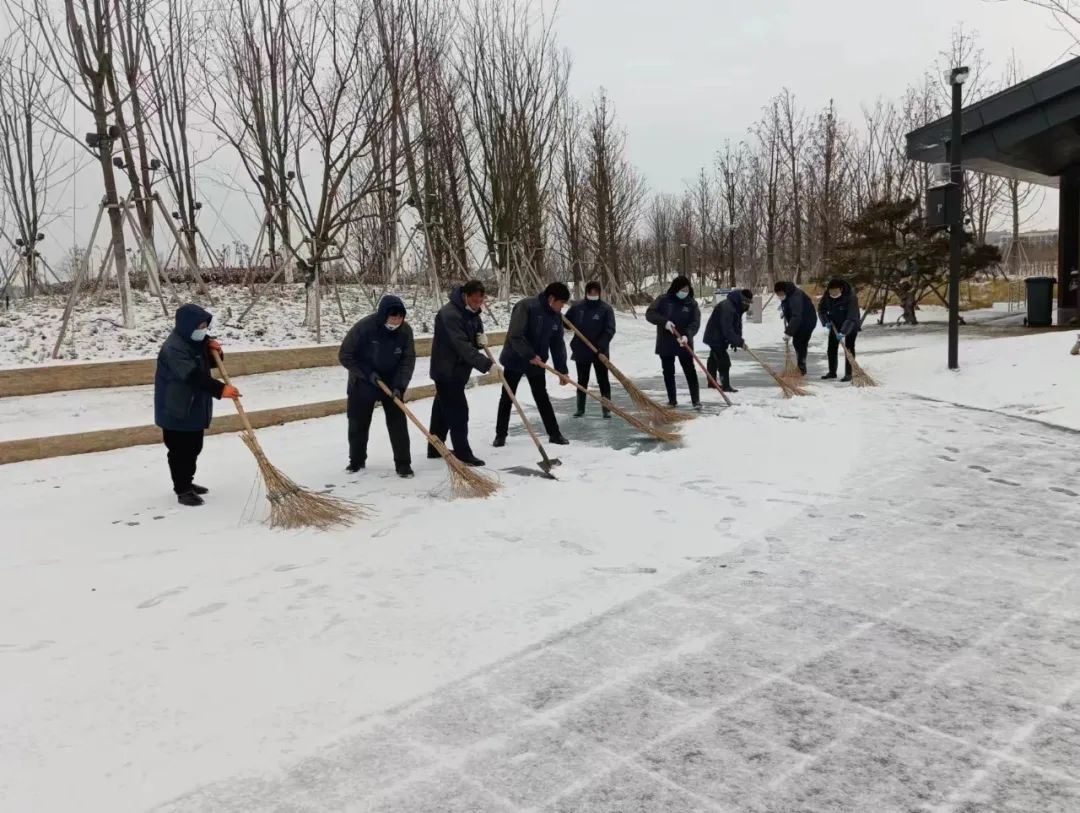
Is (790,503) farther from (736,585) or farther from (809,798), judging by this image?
(809,798)

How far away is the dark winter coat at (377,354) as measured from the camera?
18.2ft

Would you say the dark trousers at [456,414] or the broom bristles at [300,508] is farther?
the dark trousers at [456,414]

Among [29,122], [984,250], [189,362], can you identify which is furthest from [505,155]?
[189,362]

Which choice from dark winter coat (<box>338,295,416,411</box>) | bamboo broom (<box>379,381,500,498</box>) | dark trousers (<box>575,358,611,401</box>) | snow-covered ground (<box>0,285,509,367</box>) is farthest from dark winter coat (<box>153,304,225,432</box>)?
snow-covered ground (<box>0,285,509,367</box>)

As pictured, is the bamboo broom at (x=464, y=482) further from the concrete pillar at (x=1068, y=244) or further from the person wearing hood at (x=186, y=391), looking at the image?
the concrete pillar at (x=1068, y=244)

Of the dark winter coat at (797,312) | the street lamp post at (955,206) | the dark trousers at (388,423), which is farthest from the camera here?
the dark winter coat at (797,312)

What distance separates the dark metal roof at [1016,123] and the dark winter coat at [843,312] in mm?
3995

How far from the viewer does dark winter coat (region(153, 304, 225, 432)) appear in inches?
196

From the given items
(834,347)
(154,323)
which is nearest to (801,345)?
(834,347)

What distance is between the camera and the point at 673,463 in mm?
5816

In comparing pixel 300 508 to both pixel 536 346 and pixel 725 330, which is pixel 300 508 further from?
pixel 725 330

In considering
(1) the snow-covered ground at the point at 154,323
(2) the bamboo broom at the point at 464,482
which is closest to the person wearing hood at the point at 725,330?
(2) the bamboo broom at the point at 464,482

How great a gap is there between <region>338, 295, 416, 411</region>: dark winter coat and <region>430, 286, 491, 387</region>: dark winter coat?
0.71ft

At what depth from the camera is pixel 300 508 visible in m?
4.52
